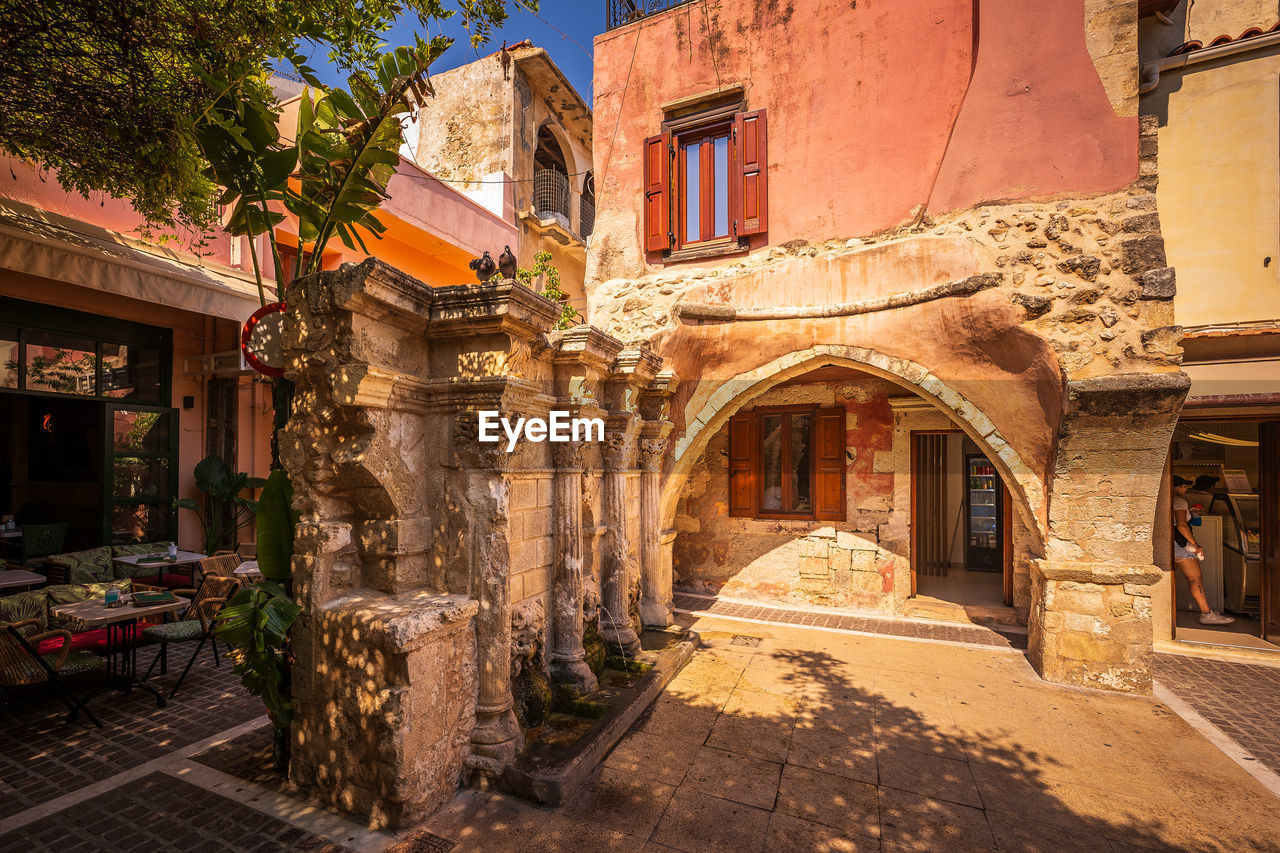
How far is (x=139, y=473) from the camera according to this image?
767 centimetres

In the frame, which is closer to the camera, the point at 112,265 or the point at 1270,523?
the point at 112,265

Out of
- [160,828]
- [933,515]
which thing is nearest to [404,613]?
[160,828]

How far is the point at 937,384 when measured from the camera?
5.80 m

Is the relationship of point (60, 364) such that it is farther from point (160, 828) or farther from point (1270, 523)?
point (1270, 523)

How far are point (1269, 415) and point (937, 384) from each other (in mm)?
4009

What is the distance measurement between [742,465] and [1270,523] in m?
6.19

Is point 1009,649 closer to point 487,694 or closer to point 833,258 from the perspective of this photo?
point 833,258

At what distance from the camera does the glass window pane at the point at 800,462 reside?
831 centimetres

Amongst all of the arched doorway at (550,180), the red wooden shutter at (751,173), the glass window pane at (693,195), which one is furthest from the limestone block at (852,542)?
the arched doorway at (550,180)

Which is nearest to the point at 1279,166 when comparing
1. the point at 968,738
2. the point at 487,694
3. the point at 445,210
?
the point at 968,738

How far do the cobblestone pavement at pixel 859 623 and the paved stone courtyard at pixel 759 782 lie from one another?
141 centimetres

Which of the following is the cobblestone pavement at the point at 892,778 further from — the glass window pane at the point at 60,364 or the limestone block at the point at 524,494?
the glass window pane at the point at 60,364

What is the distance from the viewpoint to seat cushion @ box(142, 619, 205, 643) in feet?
16.1

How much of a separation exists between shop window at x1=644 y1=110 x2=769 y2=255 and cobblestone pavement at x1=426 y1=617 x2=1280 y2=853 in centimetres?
521
